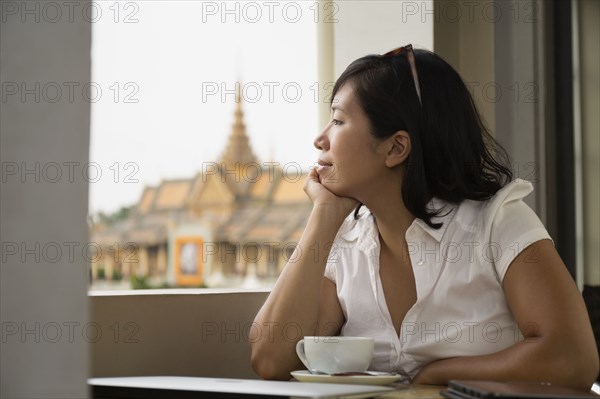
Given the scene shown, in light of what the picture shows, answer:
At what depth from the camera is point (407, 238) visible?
4.66 ft

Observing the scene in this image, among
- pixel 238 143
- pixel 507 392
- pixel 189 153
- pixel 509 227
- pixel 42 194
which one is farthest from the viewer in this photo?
pixel 238 143

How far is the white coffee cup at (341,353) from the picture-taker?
118 cm

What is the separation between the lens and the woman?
1324 mm

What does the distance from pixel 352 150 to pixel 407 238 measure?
18 cm

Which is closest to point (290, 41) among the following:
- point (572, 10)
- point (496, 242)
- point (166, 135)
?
point (166, 135)

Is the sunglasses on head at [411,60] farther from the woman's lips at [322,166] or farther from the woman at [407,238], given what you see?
the woman's lips at [322,166]

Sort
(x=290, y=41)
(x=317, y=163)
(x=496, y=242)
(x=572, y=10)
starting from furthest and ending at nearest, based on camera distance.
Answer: (x=290, y=41), (x=572, y=10), (x=317, y=163), (x=496, y=242)

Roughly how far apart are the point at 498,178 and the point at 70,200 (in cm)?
99

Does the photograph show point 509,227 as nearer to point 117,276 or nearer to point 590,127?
point 590,127

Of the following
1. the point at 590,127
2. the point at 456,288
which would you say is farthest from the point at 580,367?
the point at 590,127

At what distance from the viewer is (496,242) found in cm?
131

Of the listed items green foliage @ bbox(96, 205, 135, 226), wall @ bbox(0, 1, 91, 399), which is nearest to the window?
green foliage @ bbox(96, 205, 135, 226)

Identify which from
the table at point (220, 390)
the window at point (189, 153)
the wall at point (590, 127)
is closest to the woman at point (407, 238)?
the table at point (220, 390)

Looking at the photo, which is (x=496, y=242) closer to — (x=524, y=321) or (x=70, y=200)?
(x=524, y=321)
